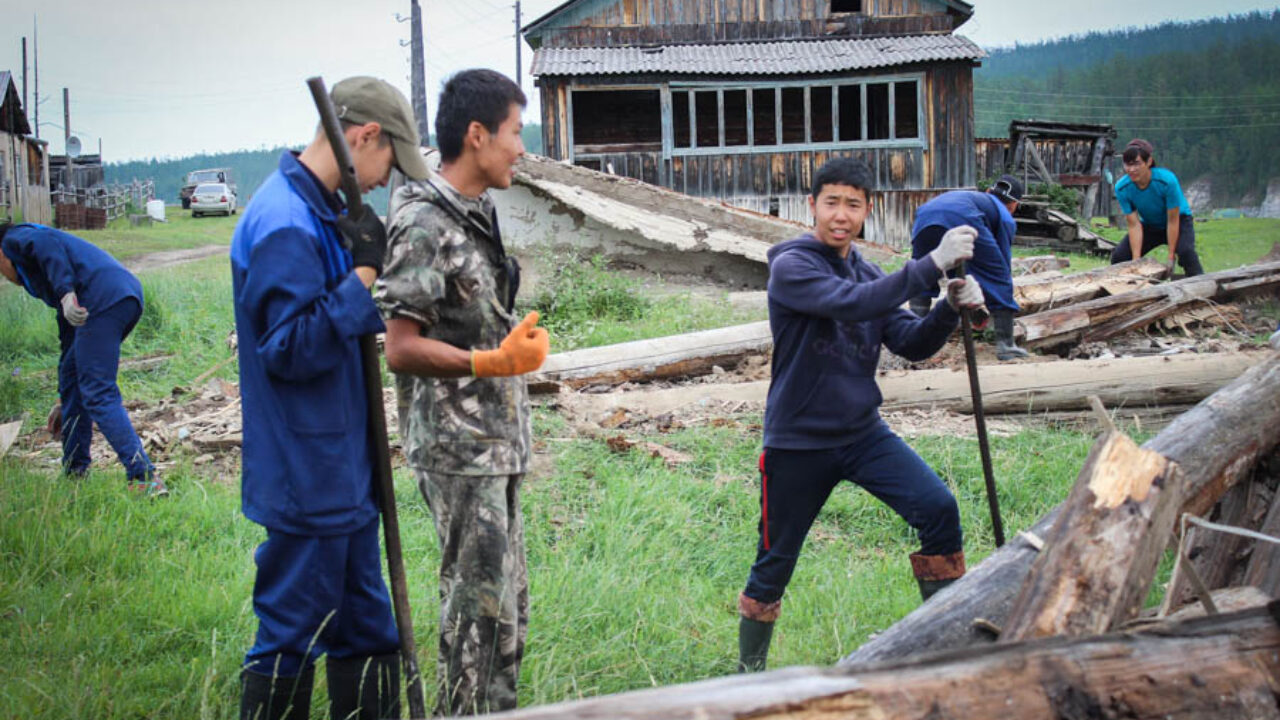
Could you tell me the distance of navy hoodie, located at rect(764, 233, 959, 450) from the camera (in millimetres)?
3115

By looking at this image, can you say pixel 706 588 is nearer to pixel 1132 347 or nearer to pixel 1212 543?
pixel 1212 543

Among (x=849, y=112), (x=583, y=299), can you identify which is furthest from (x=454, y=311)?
(x=849, y=112)

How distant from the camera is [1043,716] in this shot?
167 centimetres

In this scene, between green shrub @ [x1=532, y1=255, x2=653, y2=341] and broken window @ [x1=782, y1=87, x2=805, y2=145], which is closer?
green shrub @ [x1=532, y1=255, x2=653, y2=341]

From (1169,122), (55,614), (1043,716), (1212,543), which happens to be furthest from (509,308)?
(1169,122)

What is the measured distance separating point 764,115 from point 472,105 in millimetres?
19972

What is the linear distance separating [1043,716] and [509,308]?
5.85 feet

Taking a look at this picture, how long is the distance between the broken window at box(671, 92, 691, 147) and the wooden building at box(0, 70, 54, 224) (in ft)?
60.0

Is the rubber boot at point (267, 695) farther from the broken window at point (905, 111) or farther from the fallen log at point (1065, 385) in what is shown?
the broken window at point (905, 111)

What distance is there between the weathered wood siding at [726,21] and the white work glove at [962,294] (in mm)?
18148

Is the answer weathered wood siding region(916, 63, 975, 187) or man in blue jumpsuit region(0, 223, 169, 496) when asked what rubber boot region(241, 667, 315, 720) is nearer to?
man in blue jumpsuit region(0, 223, 169, 496)

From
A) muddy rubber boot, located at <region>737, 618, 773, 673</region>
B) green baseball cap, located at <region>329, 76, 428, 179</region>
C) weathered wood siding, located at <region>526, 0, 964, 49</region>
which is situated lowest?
muddy rubber boot, located at <region>737, 618, 773, 673</region>

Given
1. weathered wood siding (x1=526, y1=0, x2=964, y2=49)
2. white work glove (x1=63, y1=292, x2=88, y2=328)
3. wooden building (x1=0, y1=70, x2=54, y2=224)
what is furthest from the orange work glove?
wooden building (x1=0, y1=70, x2=54, y2=224)

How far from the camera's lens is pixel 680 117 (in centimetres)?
2152
